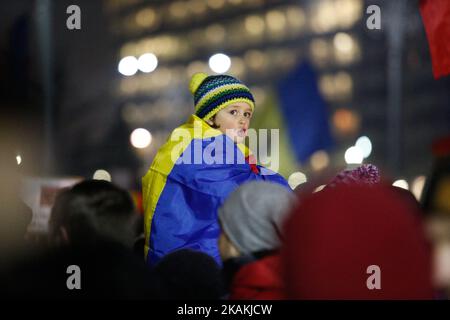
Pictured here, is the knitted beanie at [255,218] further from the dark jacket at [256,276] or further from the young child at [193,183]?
the young child at [193,183]

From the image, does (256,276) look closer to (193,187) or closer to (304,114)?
(193,187)

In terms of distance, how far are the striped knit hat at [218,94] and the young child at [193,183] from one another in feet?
0.52

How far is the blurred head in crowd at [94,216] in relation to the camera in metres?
3.61

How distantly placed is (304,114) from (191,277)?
45.1 feet

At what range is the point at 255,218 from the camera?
315 centimetres

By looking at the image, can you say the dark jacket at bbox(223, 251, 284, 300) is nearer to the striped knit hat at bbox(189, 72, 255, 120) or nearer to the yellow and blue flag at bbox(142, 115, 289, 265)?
the yellow and blue flag at bbox(142, 115, 289, 265)

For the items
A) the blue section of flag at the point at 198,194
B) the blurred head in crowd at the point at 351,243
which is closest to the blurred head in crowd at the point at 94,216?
the blue section of flag at the point at 198,194

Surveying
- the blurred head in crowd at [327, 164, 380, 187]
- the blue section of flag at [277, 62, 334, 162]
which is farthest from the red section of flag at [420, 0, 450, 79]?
the blue section of flag at [277, 62, 334, 162]

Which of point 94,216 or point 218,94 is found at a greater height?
point 218,94

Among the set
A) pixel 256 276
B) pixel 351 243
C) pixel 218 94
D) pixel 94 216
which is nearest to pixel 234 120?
pixel 218 94

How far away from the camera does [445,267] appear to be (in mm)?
2457

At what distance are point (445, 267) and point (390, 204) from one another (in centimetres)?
32
